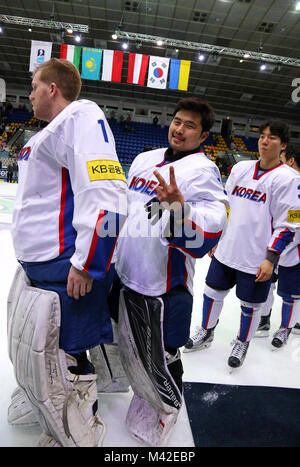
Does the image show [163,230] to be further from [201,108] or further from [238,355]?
[238,355]

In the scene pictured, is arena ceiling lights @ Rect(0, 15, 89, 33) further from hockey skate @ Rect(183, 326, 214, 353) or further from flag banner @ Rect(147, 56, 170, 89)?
hockey skate @ Rect(183, 326, 214, 353)

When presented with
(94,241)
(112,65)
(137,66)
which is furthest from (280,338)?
(112,65)

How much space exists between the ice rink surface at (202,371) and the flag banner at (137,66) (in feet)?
26.6

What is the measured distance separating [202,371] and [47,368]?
1.22 m

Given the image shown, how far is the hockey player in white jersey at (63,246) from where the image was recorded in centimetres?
100

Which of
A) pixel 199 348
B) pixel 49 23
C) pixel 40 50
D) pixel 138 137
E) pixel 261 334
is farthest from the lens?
pixel 138 137

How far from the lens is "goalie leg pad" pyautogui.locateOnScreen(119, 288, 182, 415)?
3.99 feet

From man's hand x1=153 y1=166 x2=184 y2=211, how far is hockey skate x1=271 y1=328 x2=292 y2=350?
6.19 ft

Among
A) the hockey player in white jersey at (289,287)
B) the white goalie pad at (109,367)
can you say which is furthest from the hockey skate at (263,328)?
the white goalie pad at (109,367)

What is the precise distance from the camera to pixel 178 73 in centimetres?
934

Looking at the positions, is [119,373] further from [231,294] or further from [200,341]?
[231,294]

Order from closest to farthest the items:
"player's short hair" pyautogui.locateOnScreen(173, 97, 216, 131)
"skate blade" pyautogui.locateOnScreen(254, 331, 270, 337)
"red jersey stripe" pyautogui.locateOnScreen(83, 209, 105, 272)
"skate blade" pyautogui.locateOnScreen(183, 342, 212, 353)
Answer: "red jersey stripe" pyautogui.locateOnScreen(83, 209, 105, 272)
"player's short hair" pyautogui.locateOnScreen(173, 97, 216, 131)
"skate blade" pyautogui.locateOnScreen(183, 342, 212, 353)
"skate blade" pyautogui.locateOnScreen(254, 331, 270, 337)

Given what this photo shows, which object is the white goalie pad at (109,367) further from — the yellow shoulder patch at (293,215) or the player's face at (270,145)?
the player's face at (270,145)

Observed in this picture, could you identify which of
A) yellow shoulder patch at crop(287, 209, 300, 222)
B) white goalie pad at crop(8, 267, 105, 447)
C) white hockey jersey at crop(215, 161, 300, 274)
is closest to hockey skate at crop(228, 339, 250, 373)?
white hockey jersey at crop(215, 161, 300, 274)
